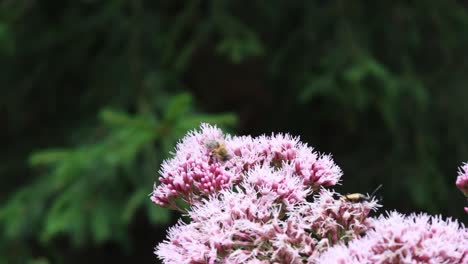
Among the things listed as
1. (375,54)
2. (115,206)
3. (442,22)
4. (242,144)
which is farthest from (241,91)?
(242,144)

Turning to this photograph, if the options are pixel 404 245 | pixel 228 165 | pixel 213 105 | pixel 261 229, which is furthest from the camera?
pixel 213 105

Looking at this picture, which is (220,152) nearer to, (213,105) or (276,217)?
(276,217)

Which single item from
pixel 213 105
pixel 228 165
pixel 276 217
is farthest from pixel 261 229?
pixel 213 105

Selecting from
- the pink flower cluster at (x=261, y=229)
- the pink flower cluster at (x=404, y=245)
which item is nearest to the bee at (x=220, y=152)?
the pink flower cluster at (x=261, y=229)

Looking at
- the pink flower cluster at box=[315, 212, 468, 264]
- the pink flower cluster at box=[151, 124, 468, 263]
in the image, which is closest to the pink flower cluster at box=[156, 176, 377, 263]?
the pink flower cluster at box=[151, 124, 468, 263]

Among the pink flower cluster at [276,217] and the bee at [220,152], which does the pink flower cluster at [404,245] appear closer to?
the pink flower cluster at [276,217]

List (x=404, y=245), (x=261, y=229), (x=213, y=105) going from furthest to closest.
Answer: (x=213, y=105), (x=261, y=229), (x=404, y=245)
